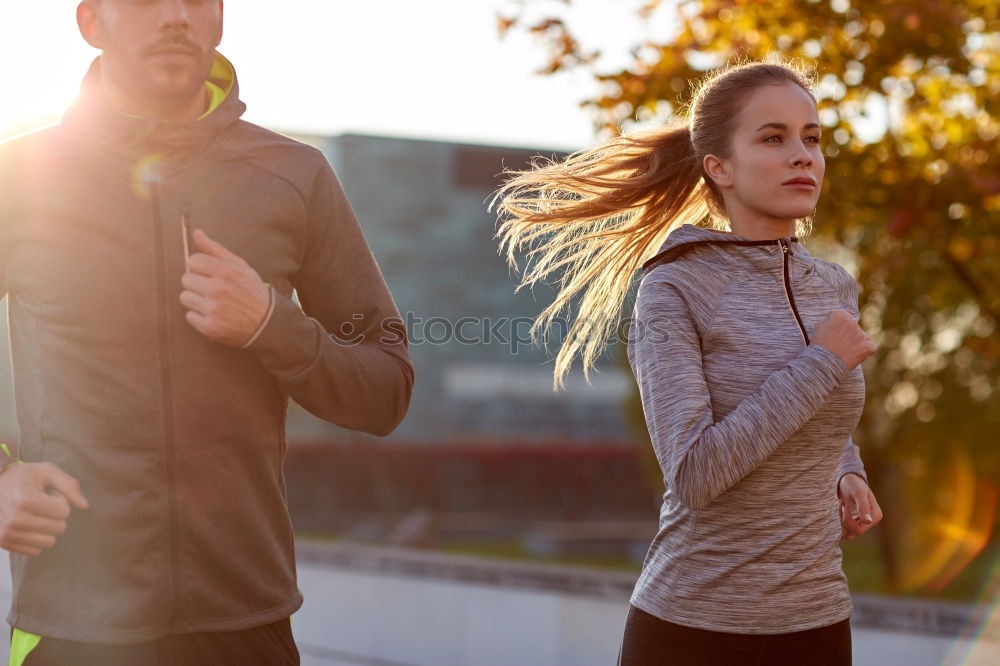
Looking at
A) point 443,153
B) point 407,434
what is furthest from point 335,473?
point 443,153

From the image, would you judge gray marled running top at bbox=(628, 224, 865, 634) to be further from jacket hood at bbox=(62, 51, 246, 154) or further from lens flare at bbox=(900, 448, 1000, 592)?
lens flare at bbox=(900, 448, 1000, 592)

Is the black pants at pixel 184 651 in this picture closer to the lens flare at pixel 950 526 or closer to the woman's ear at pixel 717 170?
the woman's ear at pixel 717 170

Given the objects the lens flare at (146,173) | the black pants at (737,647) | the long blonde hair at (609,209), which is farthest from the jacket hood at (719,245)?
the lens flare at (146,173)

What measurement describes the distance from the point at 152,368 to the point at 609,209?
1404 mm

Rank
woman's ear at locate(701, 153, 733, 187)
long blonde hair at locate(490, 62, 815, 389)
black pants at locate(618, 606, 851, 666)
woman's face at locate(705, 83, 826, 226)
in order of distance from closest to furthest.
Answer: black pants at locate(618, 606, 851, 666) → woman's face at locate(705, 83, 826, 226) → woman's ear at locate(701, 153, 733, 187) → long blonde hair at locate(490, 62, 815, 389)

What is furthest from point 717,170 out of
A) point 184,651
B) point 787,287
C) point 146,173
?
point 184,651

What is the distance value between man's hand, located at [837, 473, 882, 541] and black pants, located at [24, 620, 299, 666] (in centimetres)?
124

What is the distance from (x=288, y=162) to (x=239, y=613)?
769 mm

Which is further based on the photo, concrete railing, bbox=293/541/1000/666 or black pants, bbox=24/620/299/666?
concrete railing, bbox=293/541/1000/666

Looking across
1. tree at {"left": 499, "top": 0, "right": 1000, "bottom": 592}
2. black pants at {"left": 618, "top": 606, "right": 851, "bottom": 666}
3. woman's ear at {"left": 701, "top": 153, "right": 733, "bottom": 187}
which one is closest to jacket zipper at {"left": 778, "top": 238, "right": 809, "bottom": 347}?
woman's ear at {"left": 701, "top": 153, "right": 733, "bottom": 187}

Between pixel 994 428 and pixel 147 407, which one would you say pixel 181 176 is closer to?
pixel 147 407

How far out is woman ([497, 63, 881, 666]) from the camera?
2.36m

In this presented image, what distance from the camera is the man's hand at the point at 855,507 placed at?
264 centimetres

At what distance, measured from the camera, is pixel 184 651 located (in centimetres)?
201
